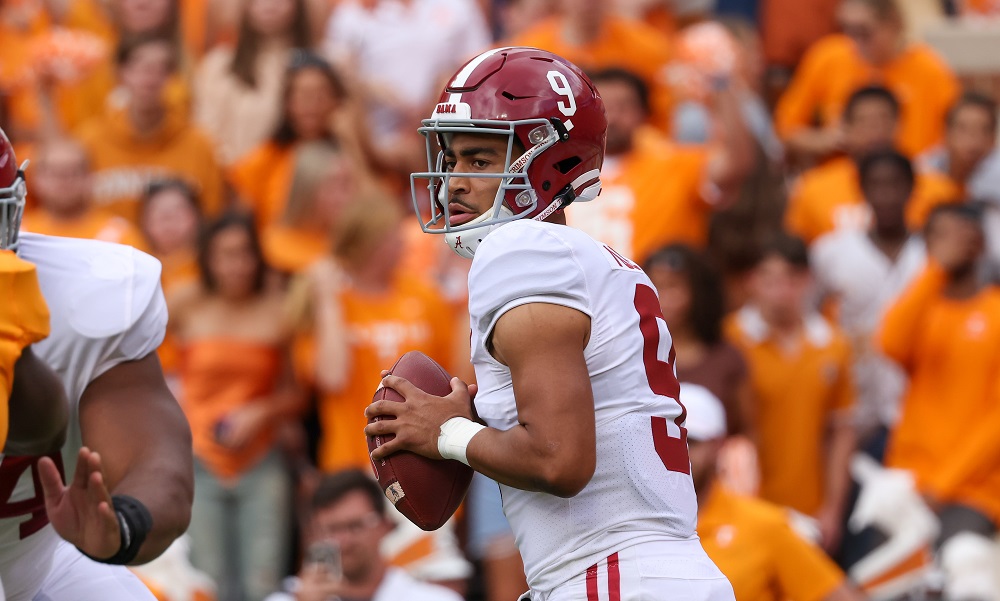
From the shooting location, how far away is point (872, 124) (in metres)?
7.62

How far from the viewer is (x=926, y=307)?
21.4 feet

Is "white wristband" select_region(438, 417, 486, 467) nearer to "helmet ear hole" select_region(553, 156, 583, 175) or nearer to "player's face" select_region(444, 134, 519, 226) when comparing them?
"player's face" select_region(444, 134, 519, 226)

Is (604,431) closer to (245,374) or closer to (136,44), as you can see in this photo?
(245,374)

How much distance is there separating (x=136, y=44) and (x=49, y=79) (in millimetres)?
482

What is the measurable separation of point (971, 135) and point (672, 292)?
217 centimetres

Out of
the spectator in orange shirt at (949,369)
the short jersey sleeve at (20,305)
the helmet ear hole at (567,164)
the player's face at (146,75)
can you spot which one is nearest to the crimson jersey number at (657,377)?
the helmet ear hole at (567,164)

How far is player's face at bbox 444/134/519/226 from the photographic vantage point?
120 inches

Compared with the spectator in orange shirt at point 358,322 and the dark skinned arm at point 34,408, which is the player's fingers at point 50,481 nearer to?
the dark skinned arm at point 34,408

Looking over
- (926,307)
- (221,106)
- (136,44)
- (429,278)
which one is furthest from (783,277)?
(136,44)

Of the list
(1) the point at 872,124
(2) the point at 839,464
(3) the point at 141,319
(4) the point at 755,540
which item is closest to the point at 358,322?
(2) the point at 839,464

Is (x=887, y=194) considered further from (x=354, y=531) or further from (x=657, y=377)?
(x=657, y=377)

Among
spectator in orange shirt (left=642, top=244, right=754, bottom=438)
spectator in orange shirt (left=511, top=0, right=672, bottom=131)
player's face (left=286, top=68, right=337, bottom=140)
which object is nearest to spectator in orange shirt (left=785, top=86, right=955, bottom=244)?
spectator in orange shirt (left=511, top=0, right=672, bottom=131)

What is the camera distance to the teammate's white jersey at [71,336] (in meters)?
3.48

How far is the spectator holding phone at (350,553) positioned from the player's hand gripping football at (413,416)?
246 cm
